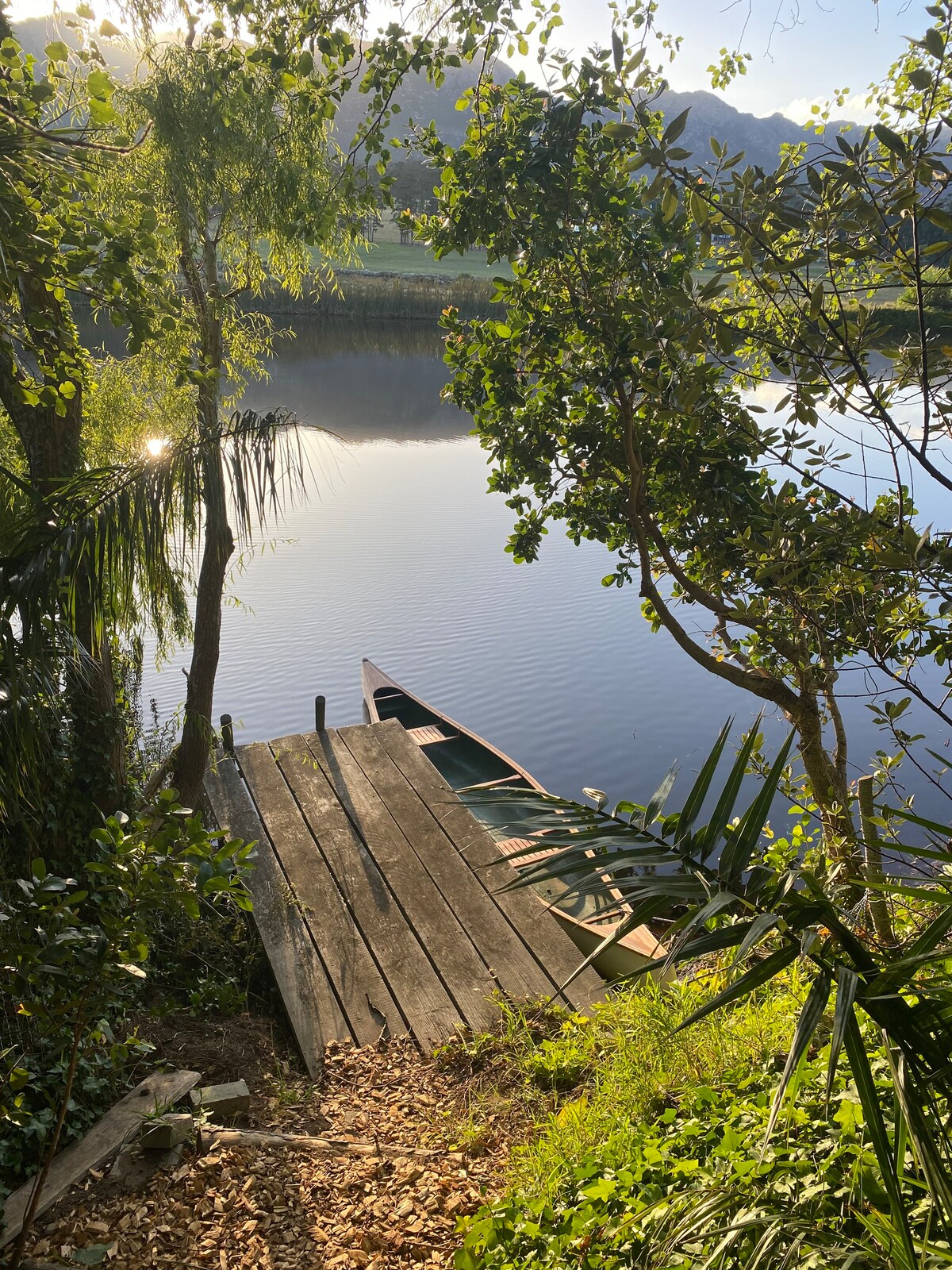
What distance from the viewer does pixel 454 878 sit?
518cm

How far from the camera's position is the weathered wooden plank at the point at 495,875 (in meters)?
4.48

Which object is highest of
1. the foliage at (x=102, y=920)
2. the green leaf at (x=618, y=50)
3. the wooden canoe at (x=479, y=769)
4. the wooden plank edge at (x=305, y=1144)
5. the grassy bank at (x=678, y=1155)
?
the green leaf at (x=618, y=50)

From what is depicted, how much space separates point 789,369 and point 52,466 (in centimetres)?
343

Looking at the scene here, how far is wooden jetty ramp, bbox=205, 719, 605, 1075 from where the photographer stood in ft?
14.1

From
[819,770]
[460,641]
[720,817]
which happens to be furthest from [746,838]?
[460,641]

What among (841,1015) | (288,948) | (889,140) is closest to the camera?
(841,1015)

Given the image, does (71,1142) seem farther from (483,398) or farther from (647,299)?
(647,299)

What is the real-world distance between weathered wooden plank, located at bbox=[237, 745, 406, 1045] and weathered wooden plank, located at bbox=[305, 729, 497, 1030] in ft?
1.03

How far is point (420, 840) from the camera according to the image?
217 inches

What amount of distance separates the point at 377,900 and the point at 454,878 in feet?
1.56

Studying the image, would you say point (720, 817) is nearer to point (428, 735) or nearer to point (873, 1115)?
point (873, 1115)

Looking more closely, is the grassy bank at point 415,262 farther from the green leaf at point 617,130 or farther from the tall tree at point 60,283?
the green leaf at point 617,130

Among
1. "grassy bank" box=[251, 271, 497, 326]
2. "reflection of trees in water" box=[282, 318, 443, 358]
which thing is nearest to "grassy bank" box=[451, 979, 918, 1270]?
"grassy bank" box=[251, 271, 497, 326]

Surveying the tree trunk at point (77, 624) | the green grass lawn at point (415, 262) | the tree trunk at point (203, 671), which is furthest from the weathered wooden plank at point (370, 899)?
the green grass lawn at point (415, 262)
